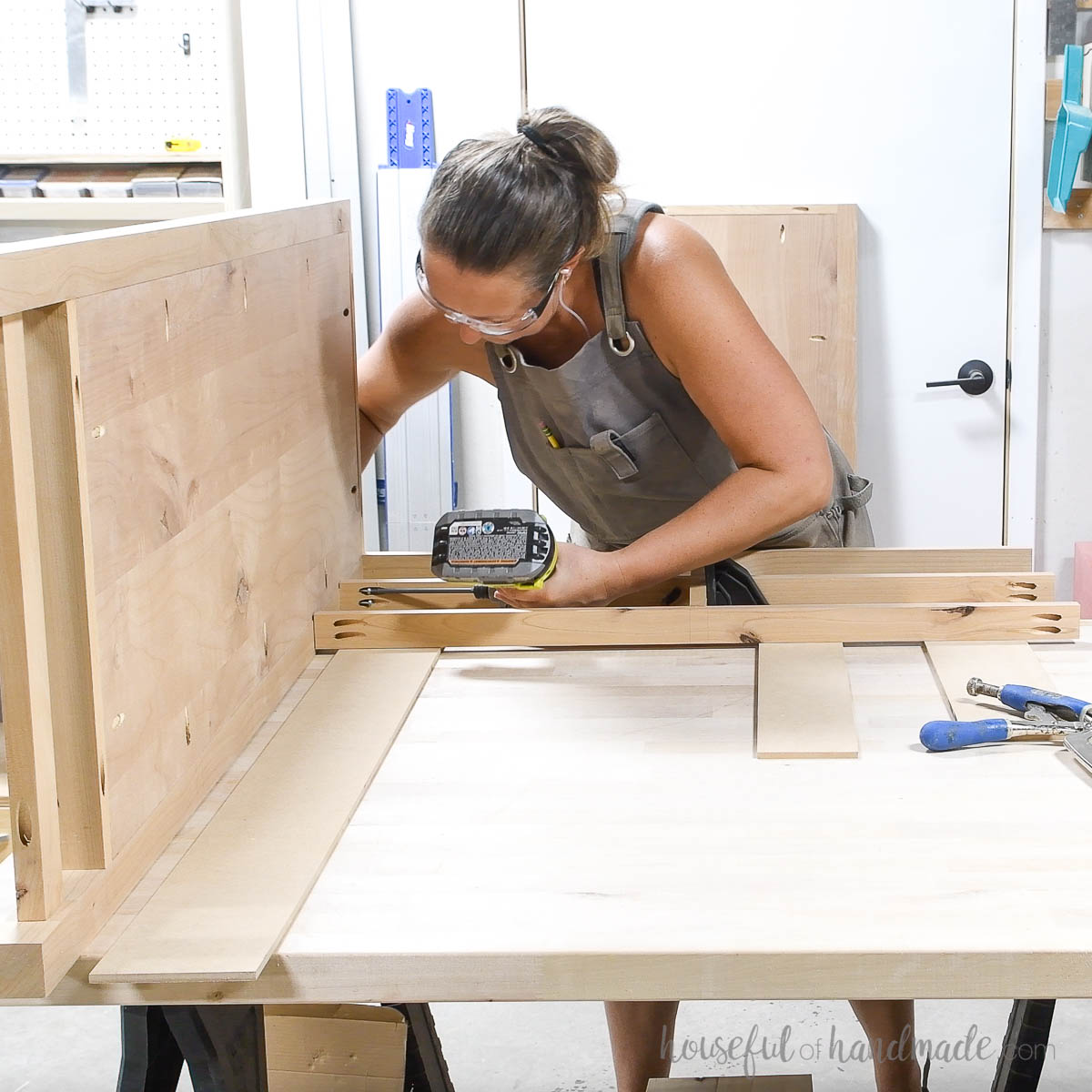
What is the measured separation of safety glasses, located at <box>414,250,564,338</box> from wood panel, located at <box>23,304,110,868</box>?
630 mm

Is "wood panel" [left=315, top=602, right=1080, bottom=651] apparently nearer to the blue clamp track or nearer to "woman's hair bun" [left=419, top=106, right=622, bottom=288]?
"woman's hair bun" [left=419, top=106, right=622, bottom=288]

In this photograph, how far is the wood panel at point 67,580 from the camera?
2.62 feet

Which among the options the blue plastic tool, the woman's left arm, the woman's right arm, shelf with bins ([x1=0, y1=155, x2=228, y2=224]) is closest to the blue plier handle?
the blue plastic tool

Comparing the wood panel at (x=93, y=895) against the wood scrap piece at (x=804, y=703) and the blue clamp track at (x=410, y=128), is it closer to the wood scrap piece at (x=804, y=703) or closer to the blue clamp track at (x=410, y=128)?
the wood scrap piece at (x=804, y=703)

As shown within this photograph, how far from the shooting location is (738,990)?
792 millimetres

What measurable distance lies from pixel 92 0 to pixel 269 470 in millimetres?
1975

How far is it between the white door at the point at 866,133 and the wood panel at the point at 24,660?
→ 7.64ft

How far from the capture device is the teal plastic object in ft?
8.66

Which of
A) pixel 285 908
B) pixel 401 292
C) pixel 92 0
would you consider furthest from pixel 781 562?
pixel 92 0

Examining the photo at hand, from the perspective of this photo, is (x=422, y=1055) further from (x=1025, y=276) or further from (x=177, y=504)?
(x=1025, y=276)

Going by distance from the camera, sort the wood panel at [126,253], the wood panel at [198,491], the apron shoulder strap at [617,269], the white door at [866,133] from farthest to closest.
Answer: the white door at [866,133] → the apron shoulder strap at [617,269] → the wood panel at [198,491] → the wood panel at [126,253]

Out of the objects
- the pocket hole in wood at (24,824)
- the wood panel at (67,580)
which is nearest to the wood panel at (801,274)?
the wood panel at (67,580)

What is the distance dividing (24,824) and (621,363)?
37.7 inches

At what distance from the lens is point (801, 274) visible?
2852 millimetres
